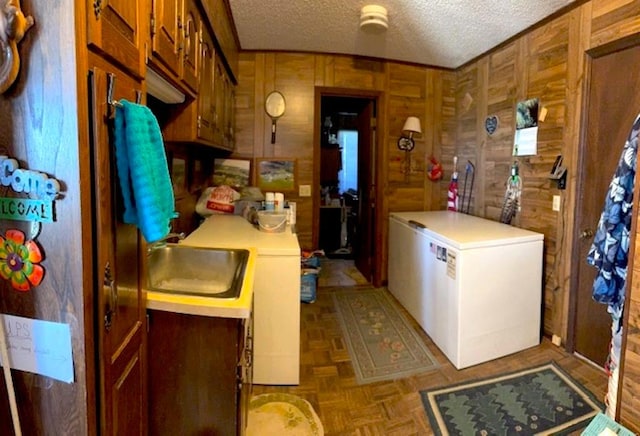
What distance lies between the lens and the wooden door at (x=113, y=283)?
2.67 feet

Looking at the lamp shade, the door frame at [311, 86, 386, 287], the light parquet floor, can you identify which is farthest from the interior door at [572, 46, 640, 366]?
the door frame at [311, 86, 386, 287]

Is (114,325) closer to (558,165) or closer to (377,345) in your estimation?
(377,345)

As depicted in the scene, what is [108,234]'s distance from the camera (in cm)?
87

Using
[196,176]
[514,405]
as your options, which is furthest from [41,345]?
[196,176]

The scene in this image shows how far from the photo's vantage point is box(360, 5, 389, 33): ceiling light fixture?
259 cm

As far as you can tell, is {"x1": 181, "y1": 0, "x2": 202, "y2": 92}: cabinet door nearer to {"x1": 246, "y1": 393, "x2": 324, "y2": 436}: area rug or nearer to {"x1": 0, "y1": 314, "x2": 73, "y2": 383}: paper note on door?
{"x1": 0, "y1": 314, "x2": 73, "y2": 383}: paper note on door

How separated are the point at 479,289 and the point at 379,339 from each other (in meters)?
0.84

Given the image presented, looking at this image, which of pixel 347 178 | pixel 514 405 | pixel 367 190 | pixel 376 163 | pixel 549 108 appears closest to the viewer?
pixel 514 405

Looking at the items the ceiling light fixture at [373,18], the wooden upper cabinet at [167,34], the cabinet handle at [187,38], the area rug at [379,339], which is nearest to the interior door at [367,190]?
the area rug at [379,339]

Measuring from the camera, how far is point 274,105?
3.70m

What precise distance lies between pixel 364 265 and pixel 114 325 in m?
3.59

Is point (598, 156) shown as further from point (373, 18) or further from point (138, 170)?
point (138, 170)

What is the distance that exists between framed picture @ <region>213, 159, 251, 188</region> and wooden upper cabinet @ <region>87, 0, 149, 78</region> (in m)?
2.56

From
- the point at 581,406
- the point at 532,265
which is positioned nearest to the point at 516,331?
the point at 532,265
